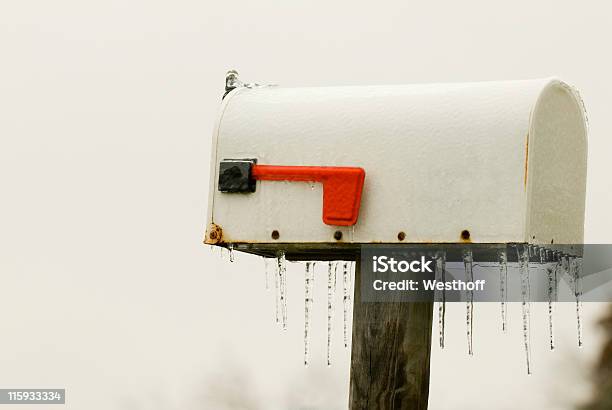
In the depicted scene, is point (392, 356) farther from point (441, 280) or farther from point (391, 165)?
point (391, 165)

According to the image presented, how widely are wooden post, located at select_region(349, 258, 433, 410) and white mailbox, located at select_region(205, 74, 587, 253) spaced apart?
37 cm

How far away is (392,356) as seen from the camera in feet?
22.7

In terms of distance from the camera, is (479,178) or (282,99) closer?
(479,178)

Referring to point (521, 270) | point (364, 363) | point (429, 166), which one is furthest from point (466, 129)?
point (364, 363)

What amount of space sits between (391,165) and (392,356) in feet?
2.69

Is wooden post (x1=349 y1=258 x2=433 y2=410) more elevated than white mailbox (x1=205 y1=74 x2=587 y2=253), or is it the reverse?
white mailbox (x1=205 y1=74 x2=587 y2=253)

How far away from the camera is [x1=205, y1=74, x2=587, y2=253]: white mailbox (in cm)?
659

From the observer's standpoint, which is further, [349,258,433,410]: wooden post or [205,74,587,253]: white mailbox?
[349,258,433,410]: wooden post

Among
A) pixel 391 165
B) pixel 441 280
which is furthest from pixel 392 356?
pixel 391 165

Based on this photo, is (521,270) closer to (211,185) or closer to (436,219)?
(436,219)

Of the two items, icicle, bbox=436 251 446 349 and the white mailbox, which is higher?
the white mailbox

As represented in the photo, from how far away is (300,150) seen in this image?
6887 mm

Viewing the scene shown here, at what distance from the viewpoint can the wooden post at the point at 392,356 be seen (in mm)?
6906

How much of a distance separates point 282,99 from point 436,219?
91cm
